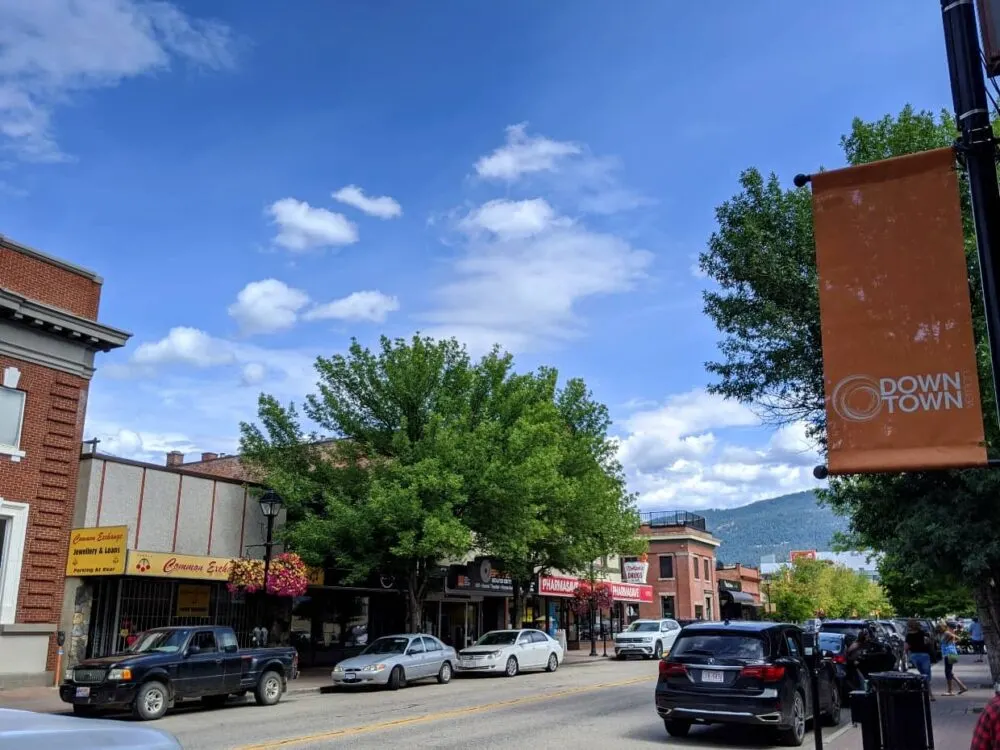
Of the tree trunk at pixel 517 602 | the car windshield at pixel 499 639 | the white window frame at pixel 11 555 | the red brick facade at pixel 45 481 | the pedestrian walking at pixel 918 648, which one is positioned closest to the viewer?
the pedestrian walking at pixel 918 648

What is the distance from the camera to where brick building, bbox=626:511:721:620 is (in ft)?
217

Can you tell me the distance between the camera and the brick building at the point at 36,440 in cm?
2123

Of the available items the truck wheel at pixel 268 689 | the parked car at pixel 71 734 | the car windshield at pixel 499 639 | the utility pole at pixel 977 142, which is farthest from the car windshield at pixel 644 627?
the parked car at pixel 71 734

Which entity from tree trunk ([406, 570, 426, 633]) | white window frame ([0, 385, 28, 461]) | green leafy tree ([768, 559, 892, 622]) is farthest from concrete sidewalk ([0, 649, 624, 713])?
green leafy tree ([768, 559, 892, 622])

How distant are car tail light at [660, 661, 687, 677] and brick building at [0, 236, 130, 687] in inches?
633

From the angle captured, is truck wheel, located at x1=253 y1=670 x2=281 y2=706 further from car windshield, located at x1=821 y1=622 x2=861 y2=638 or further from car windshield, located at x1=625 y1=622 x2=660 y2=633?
car windshield, located at x1=625 y1=622 x2=660 y2=633

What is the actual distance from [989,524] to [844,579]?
75600 mm

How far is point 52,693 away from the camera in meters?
20.1

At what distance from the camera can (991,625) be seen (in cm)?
1548

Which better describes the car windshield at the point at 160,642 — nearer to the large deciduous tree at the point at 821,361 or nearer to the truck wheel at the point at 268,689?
the truck wheel at the point at 268,689

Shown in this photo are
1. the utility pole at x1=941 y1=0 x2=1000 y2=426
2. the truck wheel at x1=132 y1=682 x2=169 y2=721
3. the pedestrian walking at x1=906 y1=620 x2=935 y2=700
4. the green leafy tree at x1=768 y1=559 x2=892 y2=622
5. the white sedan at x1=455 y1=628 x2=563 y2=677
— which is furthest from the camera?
the green leafy tree at x1=768 y1=559 x2=892 y2=622

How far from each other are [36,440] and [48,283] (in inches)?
162

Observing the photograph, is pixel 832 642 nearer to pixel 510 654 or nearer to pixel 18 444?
pixel 510 654

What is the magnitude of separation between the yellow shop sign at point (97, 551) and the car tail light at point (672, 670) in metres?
14.0
